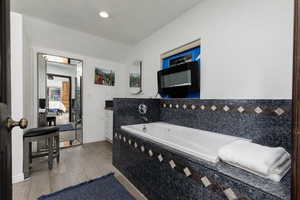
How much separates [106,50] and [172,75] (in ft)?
6.40

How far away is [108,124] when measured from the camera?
3238 millimetres

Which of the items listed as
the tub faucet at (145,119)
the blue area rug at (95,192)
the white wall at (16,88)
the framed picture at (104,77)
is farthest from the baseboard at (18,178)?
the framed picture at (104,77)

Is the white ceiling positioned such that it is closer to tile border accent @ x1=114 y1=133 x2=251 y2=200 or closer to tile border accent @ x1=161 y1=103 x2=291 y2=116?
tile border accent @ x1=161 y1=103 x2=291 y2=116

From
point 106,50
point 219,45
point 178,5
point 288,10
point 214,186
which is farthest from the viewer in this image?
point 106,50

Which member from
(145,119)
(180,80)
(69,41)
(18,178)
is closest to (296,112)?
(180,80)

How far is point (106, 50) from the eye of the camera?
320cm

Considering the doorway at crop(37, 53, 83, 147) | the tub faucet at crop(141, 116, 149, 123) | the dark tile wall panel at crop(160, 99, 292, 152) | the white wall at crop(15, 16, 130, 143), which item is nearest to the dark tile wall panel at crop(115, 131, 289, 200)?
the tub faucet at crop(141, 116, 149, 123)

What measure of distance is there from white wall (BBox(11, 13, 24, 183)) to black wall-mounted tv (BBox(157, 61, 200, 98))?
1973mm

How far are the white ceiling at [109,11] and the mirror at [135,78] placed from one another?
31.0 inches

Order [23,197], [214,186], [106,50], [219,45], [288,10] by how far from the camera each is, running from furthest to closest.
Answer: [106,50]
[219,45]
[23,197]
[288,10]
[214,186]

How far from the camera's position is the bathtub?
105 cm

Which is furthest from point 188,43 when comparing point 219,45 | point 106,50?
point 106,50

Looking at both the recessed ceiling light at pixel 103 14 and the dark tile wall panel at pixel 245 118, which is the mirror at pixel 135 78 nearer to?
the recessed ceiling light at pixel 103 14

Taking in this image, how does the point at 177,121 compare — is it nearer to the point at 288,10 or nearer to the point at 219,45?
the point at 219,45
